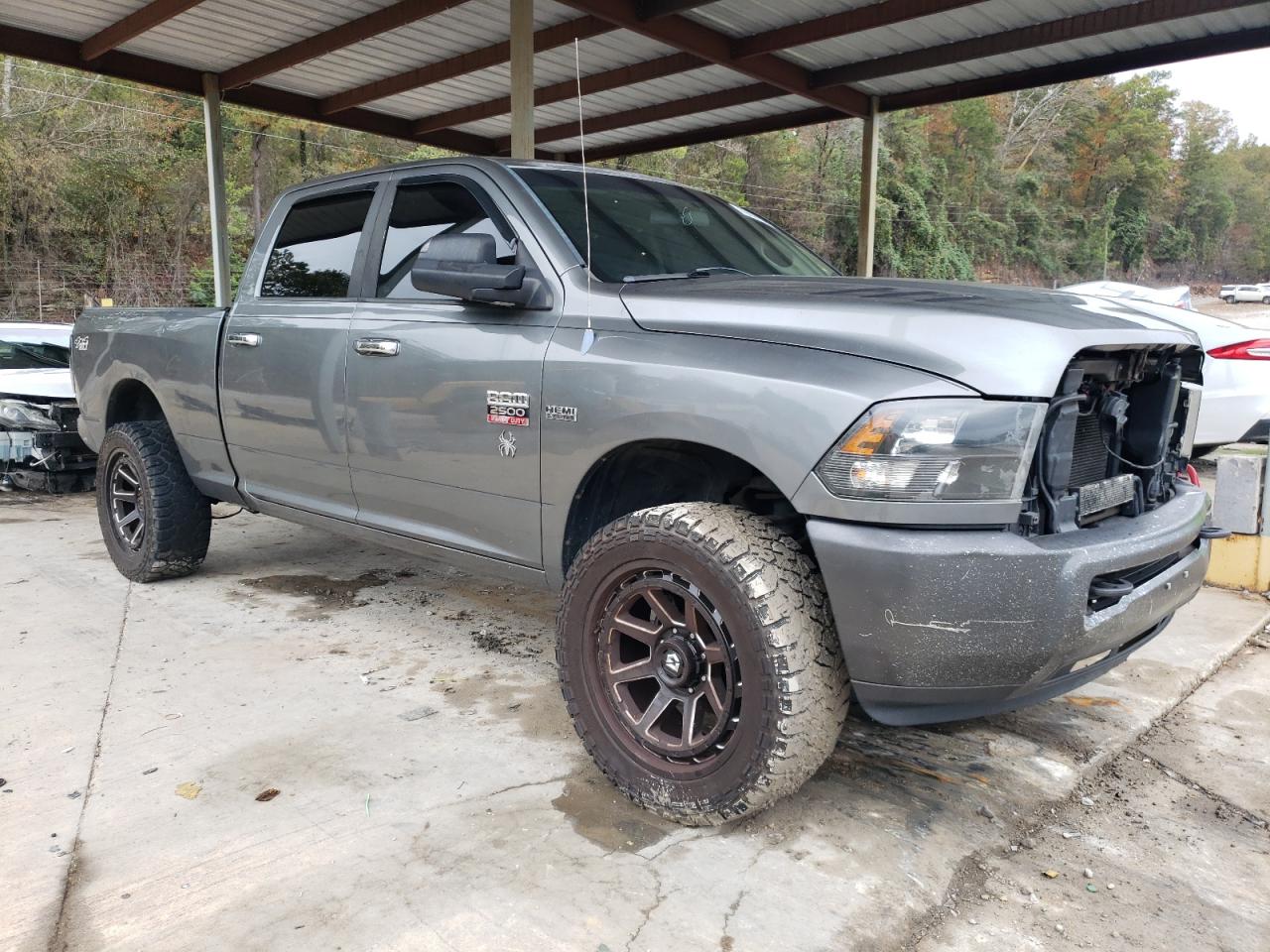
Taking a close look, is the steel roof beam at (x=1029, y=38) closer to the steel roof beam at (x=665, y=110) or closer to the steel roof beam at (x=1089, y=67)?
the steel roof beam at (x=1089, y=67)

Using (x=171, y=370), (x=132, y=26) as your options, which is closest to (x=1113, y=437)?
(x=171, y=370)

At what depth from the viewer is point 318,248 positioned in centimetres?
406

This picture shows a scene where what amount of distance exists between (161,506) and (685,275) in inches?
121

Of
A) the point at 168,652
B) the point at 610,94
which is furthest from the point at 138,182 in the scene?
the point at 168,652

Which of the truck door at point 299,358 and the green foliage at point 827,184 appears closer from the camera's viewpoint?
the truck door at point 299,358

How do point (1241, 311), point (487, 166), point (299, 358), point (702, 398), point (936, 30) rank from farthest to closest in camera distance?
point (1241, 311)
point (936, 30)
point (299, 358)
point (487, 166)
point (702, 398)

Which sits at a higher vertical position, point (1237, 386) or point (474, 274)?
point (474, 274)

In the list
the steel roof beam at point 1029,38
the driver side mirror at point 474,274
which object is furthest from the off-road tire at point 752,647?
the steel roof beam at point 1029,38

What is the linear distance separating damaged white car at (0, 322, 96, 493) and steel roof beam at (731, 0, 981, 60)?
7213 mm

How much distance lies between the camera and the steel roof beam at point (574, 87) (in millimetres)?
10666

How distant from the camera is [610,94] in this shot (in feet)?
39.7

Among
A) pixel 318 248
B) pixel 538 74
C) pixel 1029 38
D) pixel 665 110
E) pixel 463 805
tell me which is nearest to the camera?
pixel 463 805

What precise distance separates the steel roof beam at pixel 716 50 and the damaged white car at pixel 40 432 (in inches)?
214

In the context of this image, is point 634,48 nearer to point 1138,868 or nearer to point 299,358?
point 299,358
